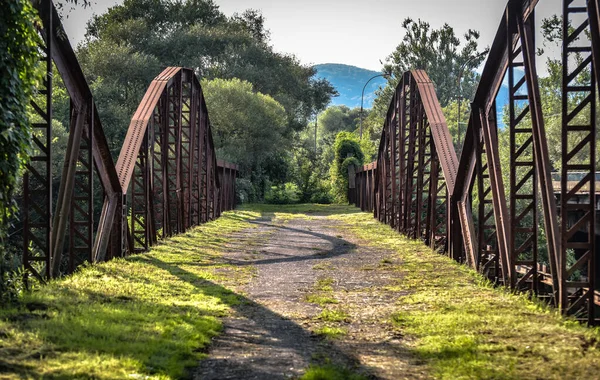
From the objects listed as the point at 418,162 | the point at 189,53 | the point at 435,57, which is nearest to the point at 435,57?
the point at 435,57

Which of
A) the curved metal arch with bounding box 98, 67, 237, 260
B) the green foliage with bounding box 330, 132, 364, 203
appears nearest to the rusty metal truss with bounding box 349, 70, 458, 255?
the curved metal arch with bounding box 98, 67, 237, 260

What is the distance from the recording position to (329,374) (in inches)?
242

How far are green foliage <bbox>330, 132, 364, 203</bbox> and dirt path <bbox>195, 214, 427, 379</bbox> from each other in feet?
115

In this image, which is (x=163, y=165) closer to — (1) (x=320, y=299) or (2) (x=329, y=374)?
(1) (x=320, y=299)

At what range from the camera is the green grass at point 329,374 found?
607cm

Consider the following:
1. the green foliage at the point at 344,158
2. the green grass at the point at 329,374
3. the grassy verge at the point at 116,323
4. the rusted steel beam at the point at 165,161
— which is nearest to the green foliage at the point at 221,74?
the green foliage at the point at 344,158

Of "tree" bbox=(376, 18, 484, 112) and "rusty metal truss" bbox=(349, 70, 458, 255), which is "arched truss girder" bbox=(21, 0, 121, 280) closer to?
"rusty metal truss" bbox=(349, 70, 458, 255)

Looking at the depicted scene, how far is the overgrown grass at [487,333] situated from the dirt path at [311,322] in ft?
0.93

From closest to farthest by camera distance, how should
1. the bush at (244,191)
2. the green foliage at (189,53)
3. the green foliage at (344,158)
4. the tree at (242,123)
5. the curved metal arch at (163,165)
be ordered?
the curved metal arch at (163,165), the bush at (244,191), the tree at (242,123), the green foliage at (344,158), the green foliage at (189,53)

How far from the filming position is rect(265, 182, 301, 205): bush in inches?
2124

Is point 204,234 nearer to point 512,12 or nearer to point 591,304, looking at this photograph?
point 512,12

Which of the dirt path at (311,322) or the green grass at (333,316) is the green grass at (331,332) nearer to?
the dirt path at (311,322)

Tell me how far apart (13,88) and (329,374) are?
16.8 ft

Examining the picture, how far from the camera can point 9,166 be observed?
8.40 meters
